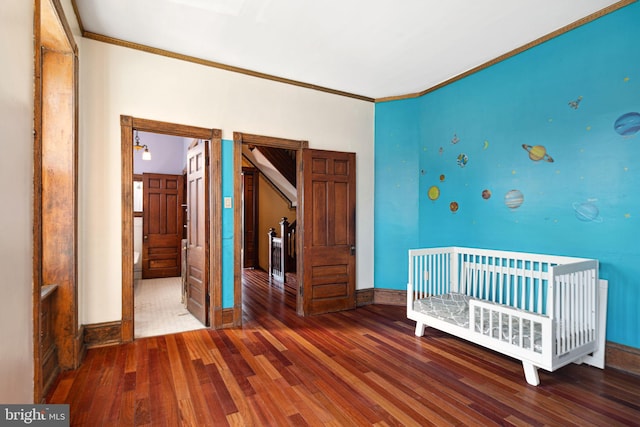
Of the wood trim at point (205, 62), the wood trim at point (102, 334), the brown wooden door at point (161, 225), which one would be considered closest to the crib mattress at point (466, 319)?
the wood trim at point (205, 62)

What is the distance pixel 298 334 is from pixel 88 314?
2085 mm

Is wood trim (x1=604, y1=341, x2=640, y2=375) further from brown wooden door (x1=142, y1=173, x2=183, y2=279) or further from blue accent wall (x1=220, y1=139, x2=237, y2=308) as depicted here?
brown wooden door (x1=142, y1=173, x2=183, y2=279)

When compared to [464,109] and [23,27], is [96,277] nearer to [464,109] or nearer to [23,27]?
[23,27]

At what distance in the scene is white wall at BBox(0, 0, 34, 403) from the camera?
1252 mm

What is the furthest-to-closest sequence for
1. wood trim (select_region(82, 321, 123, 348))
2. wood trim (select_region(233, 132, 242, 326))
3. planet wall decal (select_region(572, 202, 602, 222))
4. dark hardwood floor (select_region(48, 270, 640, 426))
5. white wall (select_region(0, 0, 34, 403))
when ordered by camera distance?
wood trim (select_region(233, 132, 242, 326)) → wood trim (select_region(82, 321, 123, 348)) → planet wall decal (select_region(572, 202, 602, 222)) → dark hardwood floor (select_region(48, 270, 640, 426)) → white wall (select_region(0, 0, 34, 403))

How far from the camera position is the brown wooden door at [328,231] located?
4.14 meters

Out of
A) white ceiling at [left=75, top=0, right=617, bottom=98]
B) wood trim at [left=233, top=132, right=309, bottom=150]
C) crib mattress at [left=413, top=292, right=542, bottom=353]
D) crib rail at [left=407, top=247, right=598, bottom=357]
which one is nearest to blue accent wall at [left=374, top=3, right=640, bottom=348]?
crib rail at [left=407, top=247, right=598, bottom=357]

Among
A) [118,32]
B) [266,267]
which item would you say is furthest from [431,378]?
[266,267]

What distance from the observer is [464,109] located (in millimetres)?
3994

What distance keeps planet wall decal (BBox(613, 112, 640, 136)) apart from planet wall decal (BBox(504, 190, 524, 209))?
93 centimetres

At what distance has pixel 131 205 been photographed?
322 cm

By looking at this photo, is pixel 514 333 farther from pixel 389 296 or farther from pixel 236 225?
pixel 236 225

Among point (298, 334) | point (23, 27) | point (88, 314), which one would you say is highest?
point (23, 27)

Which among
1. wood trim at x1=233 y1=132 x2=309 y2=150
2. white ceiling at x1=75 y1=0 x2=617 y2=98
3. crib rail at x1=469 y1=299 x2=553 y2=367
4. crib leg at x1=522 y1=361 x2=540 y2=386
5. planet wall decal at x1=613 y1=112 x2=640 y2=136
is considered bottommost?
crib leg at x1=522 y1=361 x2=540 y2=386
